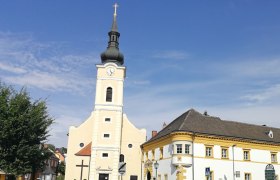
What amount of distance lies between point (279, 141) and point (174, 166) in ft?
55.4

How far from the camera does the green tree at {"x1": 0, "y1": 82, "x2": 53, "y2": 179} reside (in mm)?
26344

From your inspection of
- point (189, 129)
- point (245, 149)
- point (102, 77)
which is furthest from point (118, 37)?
point (245, 149)

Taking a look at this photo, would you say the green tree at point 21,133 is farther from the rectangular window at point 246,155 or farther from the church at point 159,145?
the rectangular window at point 246,155

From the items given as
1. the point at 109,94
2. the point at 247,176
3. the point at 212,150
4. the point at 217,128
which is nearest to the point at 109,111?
the point at 109,94

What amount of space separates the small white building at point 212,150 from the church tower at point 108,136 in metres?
5.13

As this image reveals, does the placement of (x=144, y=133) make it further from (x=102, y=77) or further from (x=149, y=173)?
(x=102, y=77)

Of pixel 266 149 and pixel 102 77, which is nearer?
pixel 266 149

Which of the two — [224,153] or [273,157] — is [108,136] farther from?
[273,157]

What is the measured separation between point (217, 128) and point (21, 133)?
2624 cm

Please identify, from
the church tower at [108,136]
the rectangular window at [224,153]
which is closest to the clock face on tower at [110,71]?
the church tower at [108,136]

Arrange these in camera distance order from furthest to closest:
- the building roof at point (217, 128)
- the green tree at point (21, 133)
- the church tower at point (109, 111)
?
the church tower at point (109, 111) < the building roof at point (217, 128) < the green tree at point (21, 133)

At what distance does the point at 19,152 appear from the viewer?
26.5 metres

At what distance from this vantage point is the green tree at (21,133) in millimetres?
26344

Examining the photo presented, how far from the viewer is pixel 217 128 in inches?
1750
